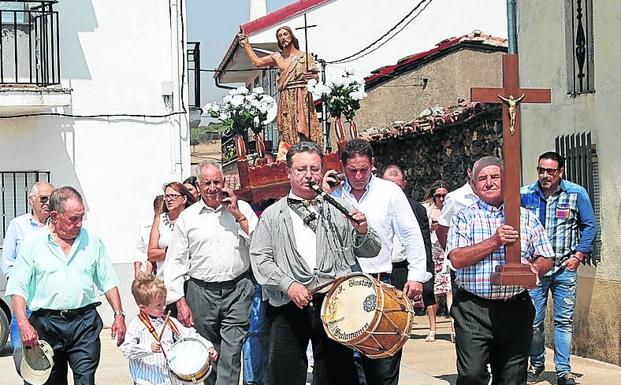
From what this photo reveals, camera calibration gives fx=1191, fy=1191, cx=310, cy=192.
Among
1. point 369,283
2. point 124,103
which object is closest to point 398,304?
point 369,283

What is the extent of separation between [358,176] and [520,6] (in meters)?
6.58

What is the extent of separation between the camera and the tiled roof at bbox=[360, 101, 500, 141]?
1521cm

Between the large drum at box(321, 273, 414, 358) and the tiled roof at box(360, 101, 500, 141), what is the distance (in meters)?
7.44

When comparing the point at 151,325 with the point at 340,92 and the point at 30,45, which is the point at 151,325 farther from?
the point at 30,45

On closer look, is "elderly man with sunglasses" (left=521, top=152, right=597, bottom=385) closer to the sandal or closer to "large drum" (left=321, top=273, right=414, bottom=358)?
"large drum" (left=321, top=273, right=414, bottom=358)

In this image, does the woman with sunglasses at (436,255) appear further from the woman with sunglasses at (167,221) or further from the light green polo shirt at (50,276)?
the light green polo shirt at (50,276)

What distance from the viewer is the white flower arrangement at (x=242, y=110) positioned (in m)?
13.3

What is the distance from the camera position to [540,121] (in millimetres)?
13695

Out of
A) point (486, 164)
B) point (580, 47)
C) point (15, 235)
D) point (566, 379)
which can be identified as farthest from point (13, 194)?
point (486, 164)

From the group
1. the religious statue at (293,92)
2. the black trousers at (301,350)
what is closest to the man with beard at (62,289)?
the black trousers at (301,350)

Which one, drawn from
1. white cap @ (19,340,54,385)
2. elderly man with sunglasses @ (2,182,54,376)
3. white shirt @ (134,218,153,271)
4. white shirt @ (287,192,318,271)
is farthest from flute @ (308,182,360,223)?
elderly man with sunglasses @ (2,182,54,376)

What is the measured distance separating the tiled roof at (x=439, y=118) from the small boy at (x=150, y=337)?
690 cm

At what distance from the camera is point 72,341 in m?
8.52

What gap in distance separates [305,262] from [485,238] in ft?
3.88
